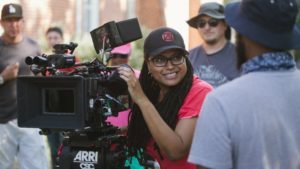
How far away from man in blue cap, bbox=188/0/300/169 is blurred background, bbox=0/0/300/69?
6.19 m

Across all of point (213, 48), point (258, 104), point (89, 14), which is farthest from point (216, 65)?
point (89, 14)

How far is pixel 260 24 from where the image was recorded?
2.15 meters

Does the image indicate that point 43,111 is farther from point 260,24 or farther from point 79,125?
point 260,24

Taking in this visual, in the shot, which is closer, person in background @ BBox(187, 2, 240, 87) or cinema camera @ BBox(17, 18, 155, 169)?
cinema camera @ BBox(17, 18, 155, 169)

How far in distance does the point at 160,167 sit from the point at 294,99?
91 cm

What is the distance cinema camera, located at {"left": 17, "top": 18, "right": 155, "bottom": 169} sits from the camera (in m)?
2.70

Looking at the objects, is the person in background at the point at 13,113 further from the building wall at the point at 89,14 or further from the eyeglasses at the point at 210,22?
the building wall at the point at 89,14

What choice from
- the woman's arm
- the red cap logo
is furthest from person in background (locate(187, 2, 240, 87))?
the woman's arm

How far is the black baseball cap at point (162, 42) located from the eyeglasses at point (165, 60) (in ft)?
0.11

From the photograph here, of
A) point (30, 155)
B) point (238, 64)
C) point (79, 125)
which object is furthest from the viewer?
point (30, 155)

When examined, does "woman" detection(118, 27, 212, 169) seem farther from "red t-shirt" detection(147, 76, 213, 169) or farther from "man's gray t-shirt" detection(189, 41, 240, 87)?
"man's gray t-shirt" detection(189, 41, 240, 87)

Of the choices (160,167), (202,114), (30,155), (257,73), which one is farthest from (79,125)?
(30,155)

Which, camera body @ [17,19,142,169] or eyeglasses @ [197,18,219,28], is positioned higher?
eyeglasses @ [197,18,219,28]

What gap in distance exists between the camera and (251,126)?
2080 mm
